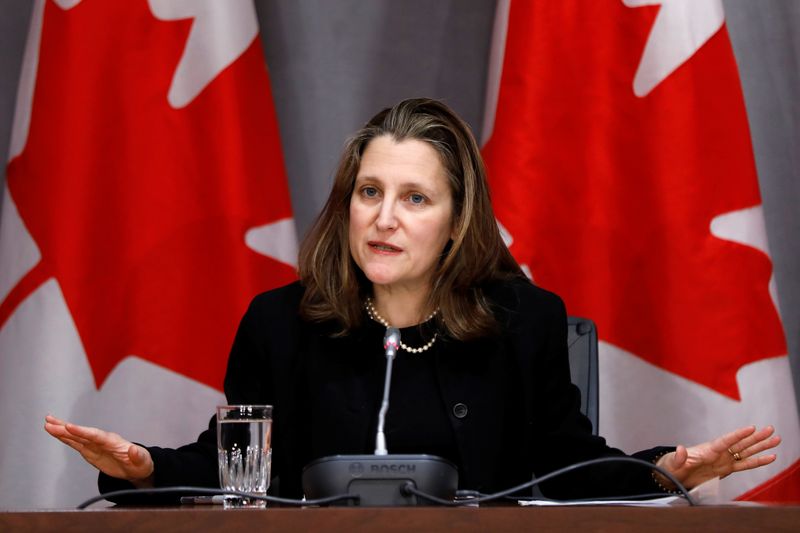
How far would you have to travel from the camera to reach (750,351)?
7.97 ft

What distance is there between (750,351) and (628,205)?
484mm

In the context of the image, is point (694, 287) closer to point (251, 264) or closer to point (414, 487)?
point (251, 264)

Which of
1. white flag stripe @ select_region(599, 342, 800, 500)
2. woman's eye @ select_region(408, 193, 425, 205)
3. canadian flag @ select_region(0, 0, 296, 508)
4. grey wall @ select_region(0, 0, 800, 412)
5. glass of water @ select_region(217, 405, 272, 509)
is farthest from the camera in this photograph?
grey wall @ select_region(0, 0, 800, 412)

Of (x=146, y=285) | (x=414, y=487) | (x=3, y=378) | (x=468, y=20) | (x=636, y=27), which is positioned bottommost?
(x=414, y=487)

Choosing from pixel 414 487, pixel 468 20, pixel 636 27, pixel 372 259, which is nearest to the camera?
Result: pixel 414 487

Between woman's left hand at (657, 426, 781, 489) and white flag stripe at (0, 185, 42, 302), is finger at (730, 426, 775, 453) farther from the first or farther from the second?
white flag stripe at (0, 185, 42, 302)

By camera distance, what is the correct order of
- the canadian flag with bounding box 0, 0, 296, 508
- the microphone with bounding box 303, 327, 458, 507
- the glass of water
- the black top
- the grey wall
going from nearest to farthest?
the microphone with bounding box 303, 327, 458, 507, the glass of water, the black top, the canadian flag with bounding box 0, 0, 296, 508, the grey wall

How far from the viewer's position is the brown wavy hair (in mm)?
2033

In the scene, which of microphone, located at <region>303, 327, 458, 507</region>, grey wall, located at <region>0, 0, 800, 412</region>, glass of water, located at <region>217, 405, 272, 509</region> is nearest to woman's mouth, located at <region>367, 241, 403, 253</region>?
glass of water, located at <region>217, 405, 272, 509</region>

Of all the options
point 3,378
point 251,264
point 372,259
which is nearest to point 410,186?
point 372,259

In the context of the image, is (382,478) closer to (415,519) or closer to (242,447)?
(415,519)

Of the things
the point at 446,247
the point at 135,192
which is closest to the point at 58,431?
the point at 446,247

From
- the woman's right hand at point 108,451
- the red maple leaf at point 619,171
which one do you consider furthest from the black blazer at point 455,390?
the red maple leaf at point 619,171

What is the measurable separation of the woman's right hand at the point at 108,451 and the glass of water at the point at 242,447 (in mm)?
177
